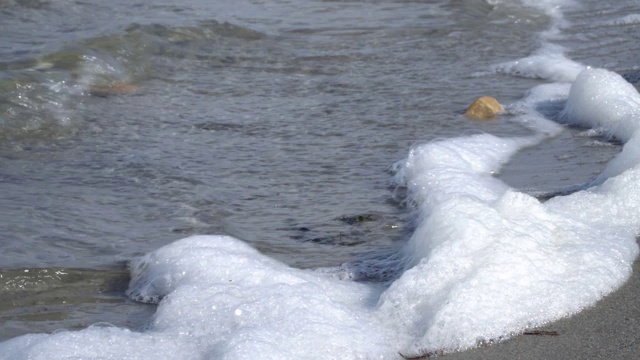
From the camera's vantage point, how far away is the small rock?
20.8 feet

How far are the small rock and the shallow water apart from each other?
9 centimetres

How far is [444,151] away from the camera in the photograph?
531 centimetres

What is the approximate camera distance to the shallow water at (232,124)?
14.0 ft

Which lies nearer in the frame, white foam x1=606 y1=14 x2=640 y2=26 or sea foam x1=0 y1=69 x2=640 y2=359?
sea foam x1=0 y1=69 x2=640 y2=359

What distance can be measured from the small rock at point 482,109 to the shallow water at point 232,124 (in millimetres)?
91

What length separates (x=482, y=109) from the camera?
20.9 ft

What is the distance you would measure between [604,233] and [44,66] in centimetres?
501

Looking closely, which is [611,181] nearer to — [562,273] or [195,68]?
[562,273]

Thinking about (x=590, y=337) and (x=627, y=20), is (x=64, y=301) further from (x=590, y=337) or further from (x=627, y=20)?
(x=627, y=20)

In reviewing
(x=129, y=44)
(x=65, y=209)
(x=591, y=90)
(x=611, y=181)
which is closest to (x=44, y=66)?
(x=129, y=44)

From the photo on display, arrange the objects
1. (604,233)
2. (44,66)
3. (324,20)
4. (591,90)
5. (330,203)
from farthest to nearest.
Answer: (324,20), (44,66), (591,90), (330,203), (604,233)

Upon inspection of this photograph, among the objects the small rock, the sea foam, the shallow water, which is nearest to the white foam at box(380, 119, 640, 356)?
the sea foam

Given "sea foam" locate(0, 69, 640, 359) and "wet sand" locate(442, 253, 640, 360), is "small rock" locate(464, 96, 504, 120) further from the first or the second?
"wet sand" locate(442, 253, 640, 360)

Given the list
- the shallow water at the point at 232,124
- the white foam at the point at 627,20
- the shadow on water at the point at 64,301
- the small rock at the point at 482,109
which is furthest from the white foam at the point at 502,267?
the white foam at the point at 627,20
